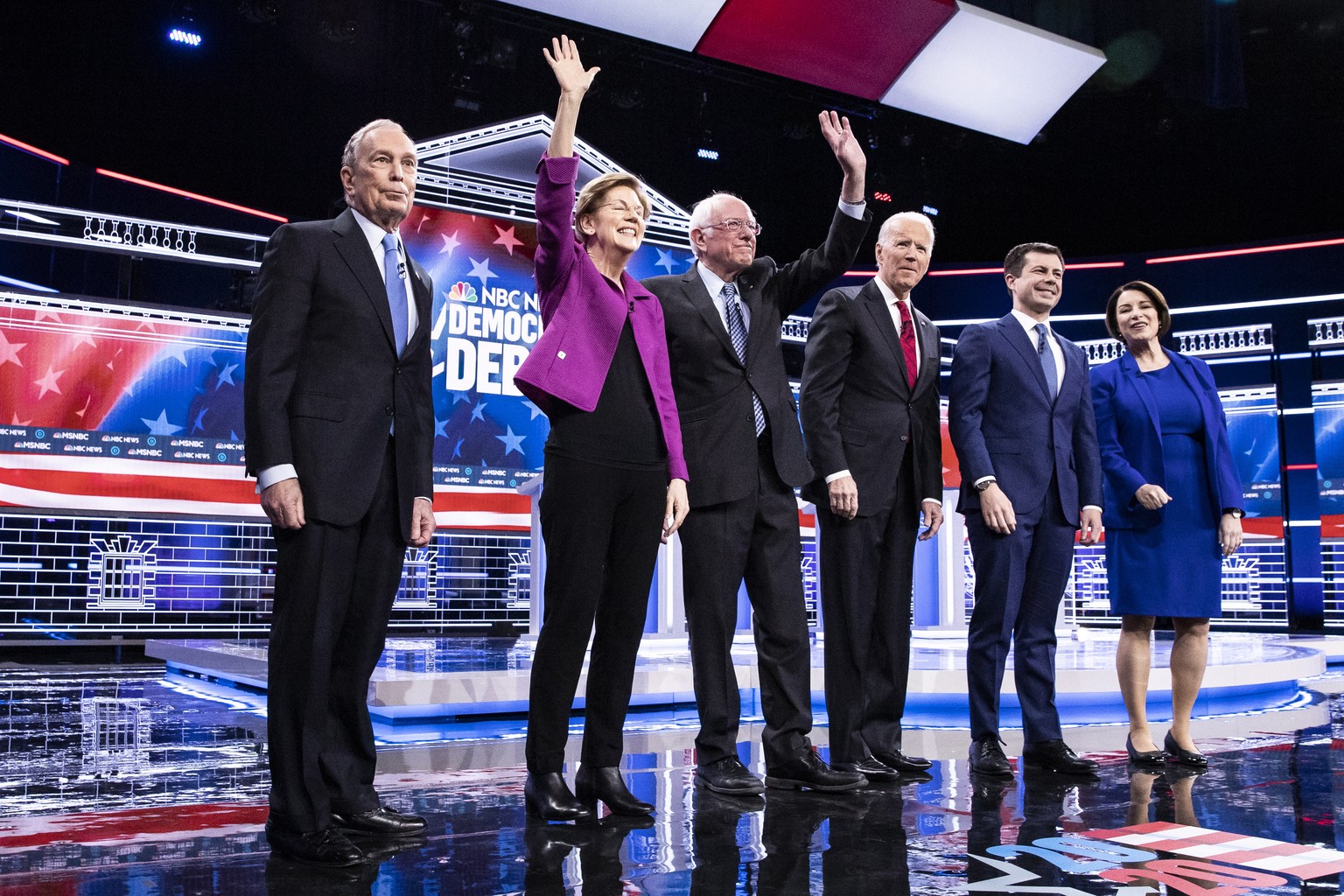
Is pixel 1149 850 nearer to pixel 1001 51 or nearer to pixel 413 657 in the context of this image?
pixel 413 657

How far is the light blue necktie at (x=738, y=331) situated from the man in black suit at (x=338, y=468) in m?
0.79

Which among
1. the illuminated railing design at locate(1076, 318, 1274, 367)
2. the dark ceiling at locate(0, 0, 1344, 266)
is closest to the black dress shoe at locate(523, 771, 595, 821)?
the dark ceiling at locate(0, 0, 1344, 266)

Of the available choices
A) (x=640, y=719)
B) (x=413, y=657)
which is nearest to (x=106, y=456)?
(x=413, y=657)

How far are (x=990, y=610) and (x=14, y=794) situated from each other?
2.48 meters

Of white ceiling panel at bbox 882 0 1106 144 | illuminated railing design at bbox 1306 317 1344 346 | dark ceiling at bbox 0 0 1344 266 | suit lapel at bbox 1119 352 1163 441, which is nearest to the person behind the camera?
suit lapel at bbox 1119 352 1163 441

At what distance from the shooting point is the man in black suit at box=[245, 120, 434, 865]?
1.90 m

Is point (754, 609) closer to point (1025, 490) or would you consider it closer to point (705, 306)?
point (705, 306)

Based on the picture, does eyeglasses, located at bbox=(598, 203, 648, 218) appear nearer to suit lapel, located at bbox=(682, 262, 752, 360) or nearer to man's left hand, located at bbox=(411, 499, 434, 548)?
suit lapel, located at bbox=(682, 262, 752, 360)

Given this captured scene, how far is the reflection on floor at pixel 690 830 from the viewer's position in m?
1.70

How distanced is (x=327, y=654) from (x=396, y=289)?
747mm

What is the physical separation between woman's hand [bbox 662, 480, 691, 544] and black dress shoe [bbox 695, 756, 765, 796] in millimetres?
560

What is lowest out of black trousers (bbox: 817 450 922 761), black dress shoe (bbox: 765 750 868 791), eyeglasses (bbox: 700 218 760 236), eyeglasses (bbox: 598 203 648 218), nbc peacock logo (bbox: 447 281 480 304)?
black dress shoe (bbox: 765 750 868 791)

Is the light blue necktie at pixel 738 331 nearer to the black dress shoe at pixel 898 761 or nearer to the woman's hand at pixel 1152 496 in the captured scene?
the black dress shoe at pixel 898 761

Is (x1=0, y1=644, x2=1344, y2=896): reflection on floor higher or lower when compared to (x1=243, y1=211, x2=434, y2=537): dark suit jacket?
lower
